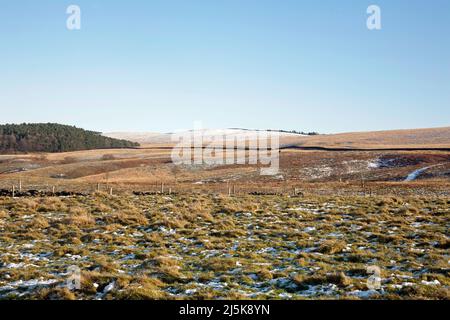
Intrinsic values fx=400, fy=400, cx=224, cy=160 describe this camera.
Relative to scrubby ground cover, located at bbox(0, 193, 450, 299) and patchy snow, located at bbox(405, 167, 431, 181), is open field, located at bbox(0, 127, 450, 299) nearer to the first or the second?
scrubby ground cover, located at bbox(0, 193, 450, 299)

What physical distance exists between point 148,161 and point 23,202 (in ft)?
196

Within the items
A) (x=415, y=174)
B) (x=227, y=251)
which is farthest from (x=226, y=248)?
(x=415, y=174)

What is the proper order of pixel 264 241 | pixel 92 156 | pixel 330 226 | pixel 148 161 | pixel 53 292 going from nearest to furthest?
pixel 53 292 < pixel 264 241 < pixel 330 226 < pixel 148 161 < pixel 92 156

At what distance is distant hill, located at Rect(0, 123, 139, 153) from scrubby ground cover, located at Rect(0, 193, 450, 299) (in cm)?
13453

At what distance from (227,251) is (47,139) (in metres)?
155

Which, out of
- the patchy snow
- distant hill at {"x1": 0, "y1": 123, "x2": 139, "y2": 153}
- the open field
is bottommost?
the patchy snow

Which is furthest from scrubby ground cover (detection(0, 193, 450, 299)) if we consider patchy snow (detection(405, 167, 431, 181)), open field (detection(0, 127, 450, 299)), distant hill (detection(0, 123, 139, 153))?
distant hill (detection(0, 123, 139, 153))

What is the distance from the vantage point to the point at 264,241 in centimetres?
1770

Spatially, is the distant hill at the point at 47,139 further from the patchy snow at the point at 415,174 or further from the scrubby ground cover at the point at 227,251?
the scrubby ground cover at the point at 227,251

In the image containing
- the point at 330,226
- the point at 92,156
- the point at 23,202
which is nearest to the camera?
the point at 330,226

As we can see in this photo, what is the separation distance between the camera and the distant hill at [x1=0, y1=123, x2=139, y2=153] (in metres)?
150
